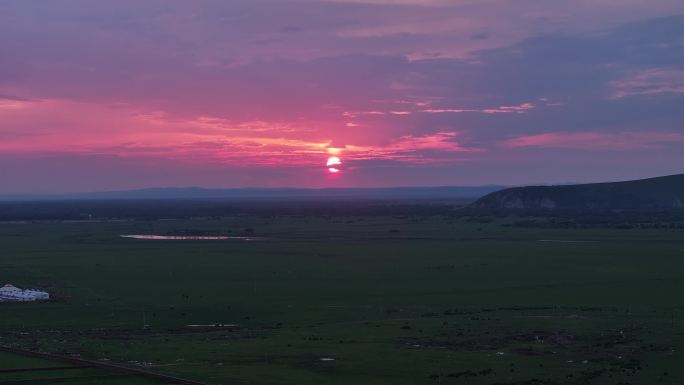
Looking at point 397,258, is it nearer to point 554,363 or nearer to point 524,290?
point 524,290

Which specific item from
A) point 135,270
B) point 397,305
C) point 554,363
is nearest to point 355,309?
point 397,305

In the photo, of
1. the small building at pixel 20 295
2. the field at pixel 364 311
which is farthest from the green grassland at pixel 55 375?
the small building at pixel 20 295

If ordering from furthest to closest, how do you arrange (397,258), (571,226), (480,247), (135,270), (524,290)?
(571,226)
(480,247)
(397,258)
(135,270)
(524,290)

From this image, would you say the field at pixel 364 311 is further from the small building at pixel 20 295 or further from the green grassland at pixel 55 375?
the small building at pixel 20 295

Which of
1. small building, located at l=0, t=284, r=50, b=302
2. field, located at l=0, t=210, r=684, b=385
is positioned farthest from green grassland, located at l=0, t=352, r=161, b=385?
small building, located at l=0, t=284, r=50, b=302

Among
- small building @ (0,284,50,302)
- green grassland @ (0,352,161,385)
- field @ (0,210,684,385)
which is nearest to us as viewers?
green grassland @ (0,352,161,385)

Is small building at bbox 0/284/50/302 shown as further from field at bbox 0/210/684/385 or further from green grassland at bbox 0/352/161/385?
green grassland at bbox 0/352/161/385
